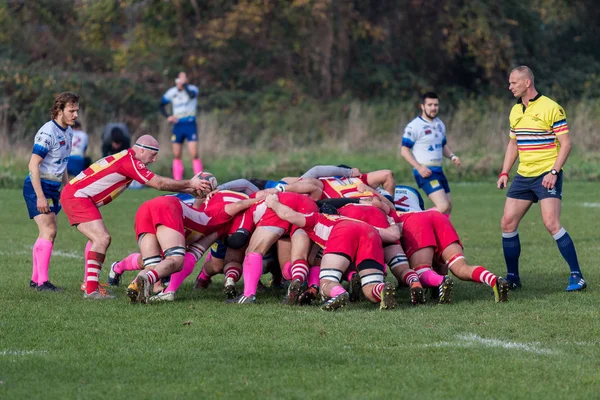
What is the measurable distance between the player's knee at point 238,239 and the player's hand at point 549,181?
2668mm

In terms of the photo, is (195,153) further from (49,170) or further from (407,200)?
(49,170)

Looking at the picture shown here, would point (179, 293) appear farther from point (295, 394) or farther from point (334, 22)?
point (334, 22)

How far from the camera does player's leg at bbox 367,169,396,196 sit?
435 inches

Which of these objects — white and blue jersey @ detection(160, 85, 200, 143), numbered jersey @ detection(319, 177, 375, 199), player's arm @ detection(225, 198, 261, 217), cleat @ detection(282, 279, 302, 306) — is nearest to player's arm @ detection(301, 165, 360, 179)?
numbered jersey @ detection(319, 177, 375, 199)

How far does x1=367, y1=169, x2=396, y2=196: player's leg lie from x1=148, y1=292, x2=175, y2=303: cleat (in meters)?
2.72

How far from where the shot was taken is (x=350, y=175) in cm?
1089

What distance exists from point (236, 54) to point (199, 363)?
1131 inches

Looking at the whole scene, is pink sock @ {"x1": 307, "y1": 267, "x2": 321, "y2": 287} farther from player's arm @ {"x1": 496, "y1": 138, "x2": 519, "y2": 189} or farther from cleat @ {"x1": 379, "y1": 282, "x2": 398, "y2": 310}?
player's arm @ {"x1": 496, "y1": 138, "x2": 519, "y2": 189}

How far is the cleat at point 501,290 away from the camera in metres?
8.97

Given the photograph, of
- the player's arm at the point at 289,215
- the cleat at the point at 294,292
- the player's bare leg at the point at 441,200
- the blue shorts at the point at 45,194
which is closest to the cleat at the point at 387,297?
the cleat at the point at 294,292

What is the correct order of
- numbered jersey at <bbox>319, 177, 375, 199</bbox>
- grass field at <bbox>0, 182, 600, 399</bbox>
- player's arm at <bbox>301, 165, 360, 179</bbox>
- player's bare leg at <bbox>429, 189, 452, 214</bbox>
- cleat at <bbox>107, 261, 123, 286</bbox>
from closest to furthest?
grass field at <bbox>0, 182, 600, 399</bbox>, numbered jersey at <bbox>319, 177, 375, 199</bbox>, cleat at <bbox>107, 261, 123, 286</bbox>, player's arm at <bbox>301, 165, 360, 179</bbox>, player's bare leg at <bbox>429, 189, 452, 214</bbox>

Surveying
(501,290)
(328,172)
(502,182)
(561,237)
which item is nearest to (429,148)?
(328,172)

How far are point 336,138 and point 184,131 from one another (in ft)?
25.7

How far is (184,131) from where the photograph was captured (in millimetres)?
21750
